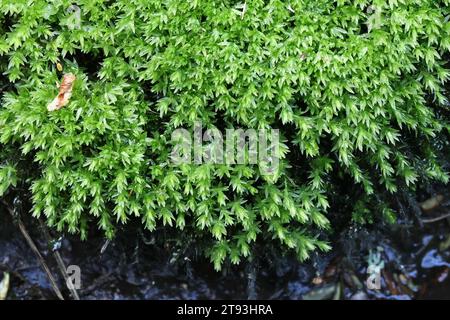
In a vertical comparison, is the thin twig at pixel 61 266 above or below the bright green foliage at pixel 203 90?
below

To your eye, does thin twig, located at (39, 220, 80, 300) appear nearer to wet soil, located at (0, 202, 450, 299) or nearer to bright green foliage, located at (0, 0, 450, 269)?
wet soil, located at (0, 202, 450, 299)

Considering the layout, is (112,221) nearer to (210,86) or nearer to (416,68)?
(210,86)

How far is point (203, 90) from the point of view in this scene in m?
1.86

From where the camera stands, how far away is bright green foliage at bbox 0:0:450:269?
1829 millimetres

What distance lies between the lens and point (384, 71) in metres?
1.87

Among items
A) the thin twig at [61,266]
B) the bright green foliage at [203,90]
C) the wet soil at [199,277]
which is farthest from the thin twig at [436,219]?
the thin twig at [61,266]

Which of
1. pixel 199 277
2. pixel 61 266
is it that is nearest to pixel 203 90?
pixel 199 277

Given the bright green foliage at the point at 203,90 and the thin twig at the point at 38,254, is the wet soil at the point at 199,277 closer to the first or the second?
the thin twig at the point at 38,254

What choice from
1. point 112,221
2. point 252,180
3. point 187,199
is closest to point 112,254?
point 112,221

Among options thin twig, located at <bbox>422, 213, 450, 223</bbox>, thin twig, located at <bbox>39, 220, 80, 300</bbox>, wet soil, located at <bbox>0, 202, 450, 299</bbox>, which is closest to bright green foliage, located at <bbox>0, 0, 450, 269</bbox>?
thin twig, located at <bbox>39, 220, 80, 300</bbox>

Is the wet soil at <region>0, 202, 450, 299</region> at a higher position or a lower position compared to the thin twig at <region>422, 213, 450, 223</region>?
lower

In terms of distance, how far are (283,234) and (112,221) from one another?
2.41 ft

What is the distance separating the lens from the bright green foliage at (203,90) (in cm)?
183

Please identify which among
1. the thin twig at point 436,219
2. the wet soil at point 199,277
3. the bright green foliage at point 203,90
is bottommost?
the wet soil at point 199,277
